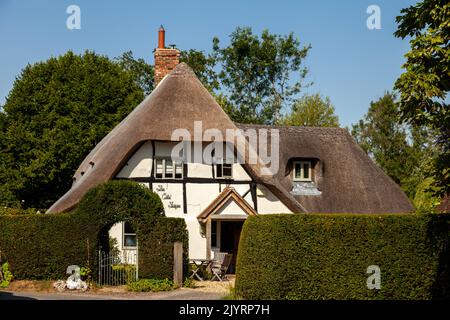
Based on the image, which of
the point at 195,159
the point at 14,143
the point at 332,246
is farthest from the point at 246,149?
the point at 14,143

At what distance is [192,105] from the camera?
28.7 metres

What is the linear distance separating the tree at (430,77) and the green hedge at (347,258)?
377cm

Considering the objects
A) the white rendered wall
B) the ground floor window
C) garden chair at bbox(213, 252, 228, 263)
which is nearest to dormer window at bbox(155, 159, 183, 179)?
the white rendered wall

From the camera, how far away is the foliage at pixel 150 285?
22.2m

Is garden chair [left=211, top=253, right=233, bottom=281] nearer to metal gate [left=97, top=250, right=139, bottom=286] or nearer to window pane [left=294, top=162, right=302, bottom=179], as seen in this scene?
metal gate [left=97, top=250, right=139, bottom=286]

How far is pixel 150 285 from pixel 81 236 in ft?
8.34

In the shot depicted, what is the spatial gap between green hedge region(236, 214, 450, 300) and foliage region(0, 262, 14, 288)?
766 centimetres

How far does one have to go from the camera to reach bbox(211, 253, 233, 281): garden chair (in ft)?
82.7

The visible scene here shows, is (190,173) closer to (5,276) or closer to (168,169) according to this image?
(168,169)

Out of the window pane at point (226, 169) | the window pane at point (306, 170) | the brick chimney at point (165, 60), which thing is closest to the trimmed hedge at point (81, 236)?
the window pane at point (226, 169)

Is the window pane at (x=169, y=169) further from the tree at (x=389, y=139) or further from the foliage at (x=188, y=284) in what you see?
the tree at (x=389, y=139)

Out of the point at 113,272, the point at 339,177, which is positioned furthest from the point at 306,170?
the point at 113,272

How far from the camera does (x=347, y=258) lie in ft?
60.6
